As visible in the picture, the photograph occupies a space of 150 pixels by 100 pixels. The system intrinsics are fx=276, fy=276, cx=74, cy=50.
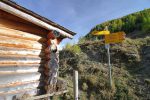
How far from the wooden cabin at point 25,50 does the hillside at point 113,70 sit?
4.93 meters

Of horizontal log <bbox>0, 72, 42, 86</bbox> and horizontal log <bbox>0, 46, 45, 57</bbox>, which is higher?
horizontal log <bbox>0, 46, 45, 57</bbox>

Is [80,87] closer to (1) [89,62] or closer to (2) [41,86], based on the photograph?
(1) [89,62]

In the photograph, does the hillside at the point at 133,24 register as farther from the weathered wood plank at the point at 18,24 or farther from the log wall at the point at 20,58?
the log wall at the point at 20,58

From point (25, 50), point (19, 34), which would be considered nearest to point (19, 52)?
point (25, 50)

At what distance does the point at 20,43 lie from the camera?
23.5 feet

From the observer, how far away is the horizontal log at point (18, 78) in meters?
6.45

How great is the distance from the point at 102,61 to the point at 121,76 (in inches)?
91.4

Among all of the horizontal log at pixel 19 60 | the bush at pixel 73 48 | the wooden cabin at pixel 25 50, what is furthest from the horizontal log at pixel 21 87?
the bush at pixel 73 48

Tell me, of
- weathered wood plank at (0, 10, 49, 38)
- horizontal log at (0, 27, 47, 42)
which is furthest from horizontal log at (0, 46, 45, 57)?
weathered wood plank at (0, 10, 49, 38)

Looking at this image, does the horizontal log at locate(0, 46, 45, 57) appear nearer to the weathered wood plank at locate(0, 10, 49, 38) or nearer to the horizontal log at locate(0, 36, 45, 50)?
the horizontal log at locate(0, 36, 45, 50)

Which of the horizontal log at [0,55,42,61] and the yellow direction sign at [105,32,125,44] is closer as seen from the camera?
the horizontal log at [0,55,42,61]

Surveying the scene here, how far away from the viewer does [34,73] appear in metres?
7.59

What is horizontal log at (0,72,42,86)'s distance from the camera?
645 centimetres

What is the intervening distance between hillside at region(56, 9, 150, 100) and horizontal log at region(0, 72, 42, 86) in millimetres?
5193
